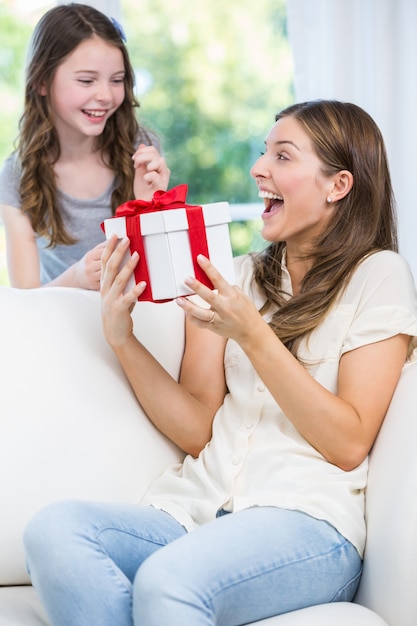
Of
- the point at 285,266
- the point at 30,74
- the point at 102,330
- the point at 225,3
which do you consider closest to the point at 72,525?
the point at 102,330

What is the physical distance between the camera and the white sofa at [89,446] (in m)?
1.33

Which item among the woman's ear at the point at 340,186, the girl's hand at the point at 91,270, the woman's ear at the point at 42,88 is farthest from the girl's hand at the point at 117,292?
the woman's ear at the point at 42,88

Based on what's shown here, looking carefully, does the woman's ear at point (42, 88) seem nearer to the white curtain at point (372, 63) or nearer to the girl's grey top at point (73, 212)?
the girl's grey top at point (73, 212)

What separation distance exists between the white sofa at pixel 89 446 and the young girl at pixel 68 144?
1.58 feet

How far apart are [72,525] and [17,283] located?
1095 millimetres

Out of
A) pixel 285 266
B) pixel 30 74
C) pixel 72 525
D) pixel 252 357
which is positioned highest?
pixel 30 74

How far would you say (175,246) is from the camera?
4.44 feet

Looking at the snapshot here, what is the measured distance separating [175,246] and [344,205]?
0.48 m

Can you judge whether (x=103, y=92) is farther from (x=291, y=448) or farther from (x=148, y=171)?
(x=291, y=448)

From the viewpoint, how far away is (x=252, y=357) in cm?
143

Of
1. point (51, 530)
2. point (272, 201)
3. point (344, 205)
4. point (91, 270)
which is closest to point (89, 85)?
point (91, 270)

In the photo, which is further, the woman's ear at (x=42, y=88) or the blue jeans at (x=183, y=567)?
the woman's ear at (x=42, y=88)

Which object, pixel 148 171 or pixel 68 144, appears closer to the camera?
pixel 148 171

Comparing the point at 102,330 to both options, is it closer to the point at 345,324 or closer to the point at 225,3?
the point at 345,324
